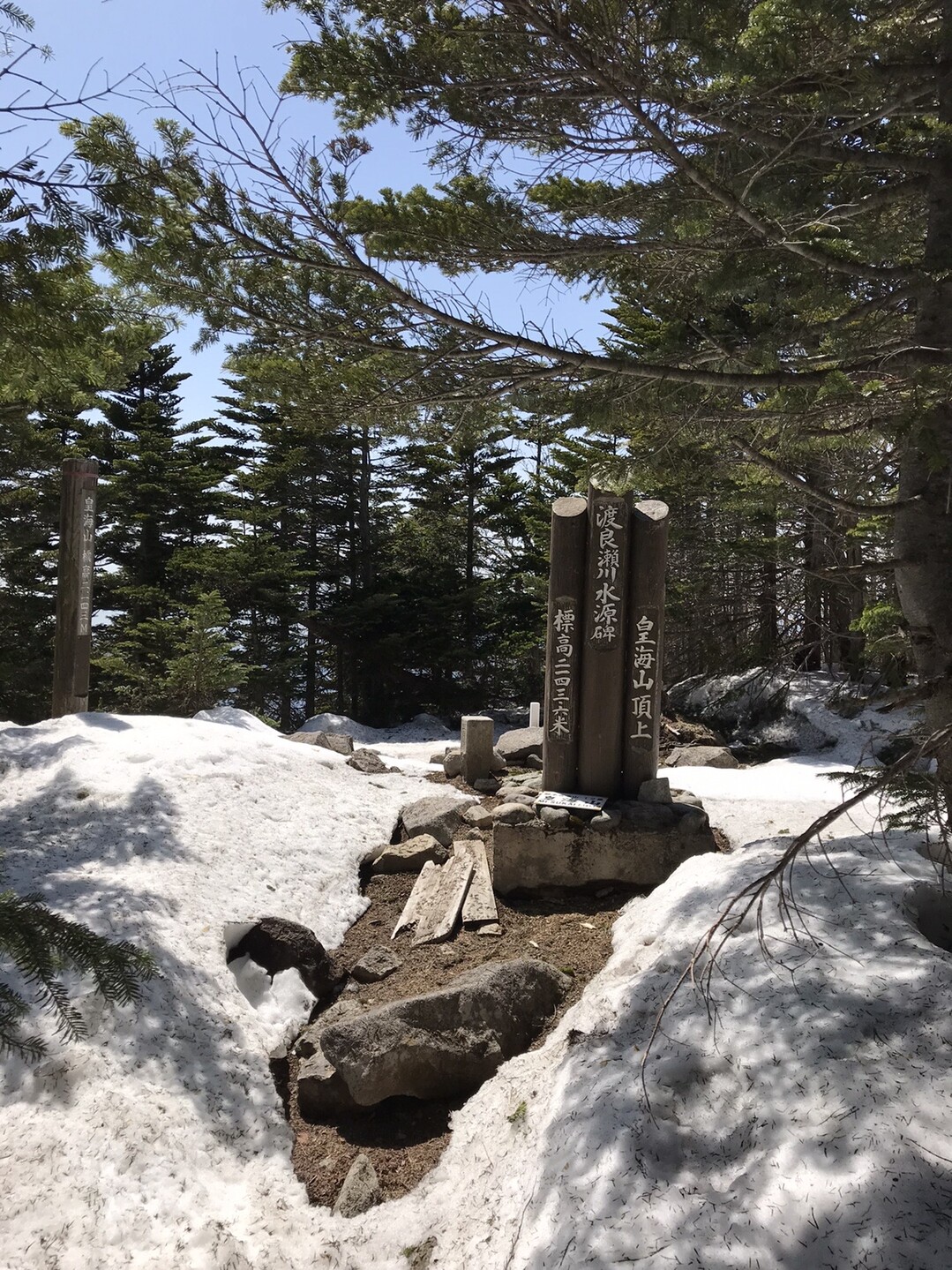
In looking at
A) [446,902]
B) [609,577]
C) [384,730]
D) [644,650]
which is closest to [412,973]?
[446,902]

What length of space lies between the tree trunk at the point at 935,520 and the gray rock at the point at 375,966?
10.2 ft

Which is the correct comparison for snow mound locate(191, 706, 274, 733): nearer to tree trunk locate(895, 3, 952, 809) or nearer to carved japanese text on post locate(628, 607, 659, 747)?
carved japanese text on post locate(628, 607, 659, 747)

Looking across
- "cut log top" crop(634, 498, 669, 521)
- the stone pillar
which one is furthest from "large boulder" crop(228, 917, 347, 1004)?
"cut log top" crop(634, 498, 669, 521)

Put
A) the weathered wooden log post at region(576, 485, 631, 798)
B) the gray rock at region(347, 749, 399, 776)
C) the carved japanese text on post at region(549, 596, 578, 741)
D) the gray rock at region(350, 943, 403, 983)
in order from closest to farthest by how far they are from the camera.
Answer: the gray rock at region(350, 943, 403, 983) < the weathered wooden log post at region(576, 485, 631, 798) < the carved japanese text on post at region(549, 596, 578, 741) < the gray rock at region(347, 749, 399, 776)

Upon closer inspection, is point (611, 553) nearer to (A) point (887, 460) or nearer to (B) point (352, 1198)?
Result: (A) point (887, 460)

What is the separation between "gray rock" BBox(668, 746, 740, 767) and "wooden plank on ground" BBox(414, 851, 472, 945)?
534cm

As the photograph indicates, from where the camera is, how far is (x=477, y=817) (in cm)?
693

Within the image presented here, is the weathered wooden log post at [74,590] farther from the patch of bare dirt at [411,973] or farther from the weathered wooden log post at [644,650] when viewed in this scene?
the weathered wooden log post at [644,650]

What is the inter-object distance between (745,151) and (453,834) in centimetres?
504

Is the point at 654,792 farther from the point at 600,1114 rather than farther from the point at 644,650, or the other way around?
the point at 600,1114

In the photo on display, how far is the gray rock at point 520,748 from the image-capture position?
9.45 meters

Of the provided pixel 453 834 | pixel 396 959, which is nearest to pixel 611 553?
pixel 453 834

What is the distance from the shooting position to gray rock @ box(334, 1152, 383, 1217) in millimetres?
3080

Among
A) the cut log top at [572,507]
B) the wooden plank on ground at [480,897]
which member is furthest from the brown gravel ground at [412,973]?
the cut log top at [572,507]
